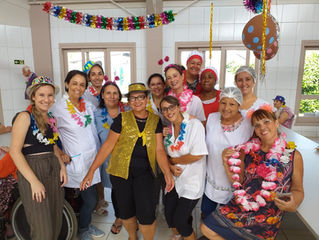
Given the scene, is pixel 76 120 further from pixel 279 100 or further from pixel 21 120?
pixel 279 100

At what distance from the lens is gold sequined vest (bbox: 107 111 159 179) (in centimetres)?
181

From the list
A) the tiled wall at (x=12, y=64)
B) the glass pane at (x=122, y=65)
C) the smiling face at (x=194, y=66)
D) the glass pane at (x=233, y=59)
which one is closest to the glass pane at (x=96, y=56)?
the glass pane at (x=122, y=65)

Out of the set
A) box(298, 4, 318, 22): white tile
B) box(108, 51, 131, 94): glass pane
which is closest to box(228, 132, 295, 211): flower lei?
box(108, 51, 131, 94): glass pane

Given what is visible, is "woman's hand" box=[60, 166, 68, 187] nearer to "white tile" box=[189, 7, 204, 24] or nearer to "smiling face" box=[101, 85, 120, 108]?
"smiling face" box=[101, 85, 120, 108]

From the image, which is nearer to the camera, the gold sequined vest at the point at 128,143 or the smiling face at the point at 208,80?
the gold sequined vest at the point at 128,143

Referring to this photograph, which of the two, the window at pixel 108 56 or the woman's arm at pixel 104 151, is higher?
the window at pixel 108 56

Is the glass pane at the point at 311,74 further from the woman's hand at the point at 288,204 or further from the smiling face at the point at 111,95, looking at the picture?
the smiling face at the point at 111,95

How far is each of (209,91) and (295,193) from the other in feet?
4.34

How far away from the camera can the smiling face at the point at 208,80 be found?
242cm

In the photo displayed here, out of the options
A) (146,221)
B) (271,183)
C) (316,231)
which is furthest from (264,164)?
(146,221)

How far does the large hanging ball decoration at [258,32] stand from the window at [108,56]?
143 inches

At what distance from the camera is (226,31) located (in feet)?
17.5

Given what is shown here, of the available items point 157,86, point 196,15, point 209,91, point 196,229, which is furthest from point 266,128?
point 196,15

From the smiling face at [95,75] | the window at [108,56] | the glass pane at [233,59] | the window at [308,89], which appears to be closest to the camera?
the smiling face at [95,75]
